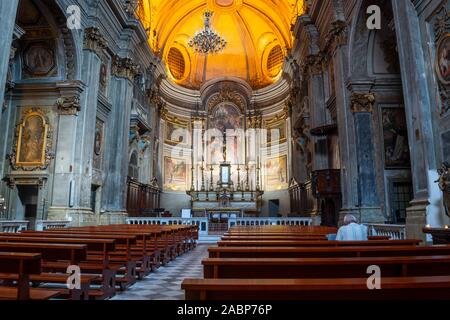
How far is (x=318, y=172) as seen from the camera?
13.7m

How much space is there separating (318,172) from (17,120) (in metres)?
11.7

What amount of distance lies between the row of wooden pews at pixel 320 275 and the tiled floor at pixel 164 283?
197cm

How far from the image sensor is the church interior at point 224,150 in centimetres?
318

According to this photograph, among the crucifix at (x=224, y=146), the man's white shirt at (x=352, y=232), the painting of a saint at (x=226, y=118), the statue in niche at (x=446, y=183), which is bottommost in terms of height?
the man's white shirt at (x=352, y=232)

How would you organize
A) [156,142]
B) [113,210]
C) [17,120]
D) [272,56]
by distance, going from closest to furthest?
[17,120]
[113,210]
[156,142]
[272,56]

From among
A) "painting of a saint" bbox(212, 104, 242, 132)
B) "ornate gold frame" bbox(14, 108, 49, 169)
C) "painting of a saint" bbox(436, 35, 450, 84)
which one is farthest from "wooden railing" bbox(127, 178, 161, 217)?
"painting of a saint" bbox(436, 35, 450, 84)

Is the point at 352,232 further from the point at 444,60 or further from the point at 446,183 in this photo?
the point at 444,60

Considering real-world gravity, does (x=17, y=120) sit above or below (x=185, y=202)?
above

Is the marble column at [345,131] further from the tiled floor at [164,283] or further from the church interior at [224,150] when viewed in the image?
the tiled floor at [164,283]

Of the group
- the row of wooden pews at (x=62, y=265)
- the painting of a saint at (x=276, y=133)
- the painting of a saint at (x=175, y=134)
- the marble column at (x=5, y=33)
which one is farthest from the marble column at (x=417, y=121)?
the painting of a saint at (x=175, y=134)

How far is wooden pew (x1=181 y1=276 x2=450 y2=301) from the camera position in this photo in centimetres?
170

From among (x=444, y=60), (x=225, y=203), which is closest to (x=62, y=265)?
(x=444, y=60)
